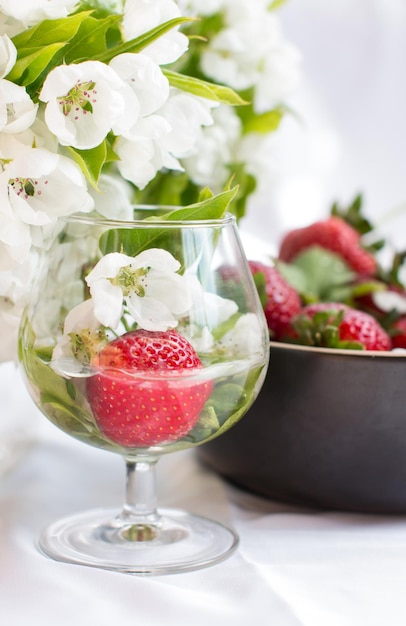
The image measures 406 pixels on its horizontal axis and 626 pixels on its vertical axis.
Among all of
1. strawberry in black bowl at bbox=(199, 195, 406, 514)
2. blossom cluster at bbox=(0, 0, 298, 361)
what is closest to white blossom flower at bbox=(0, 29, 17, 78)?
blossom cluster at bbox=(0, 0, 298, 361)

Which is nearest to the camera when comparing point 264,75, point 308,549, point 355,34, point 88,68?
point 88,68

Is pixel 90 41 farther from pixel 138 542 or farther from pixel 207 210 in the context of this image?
pixel 138 542

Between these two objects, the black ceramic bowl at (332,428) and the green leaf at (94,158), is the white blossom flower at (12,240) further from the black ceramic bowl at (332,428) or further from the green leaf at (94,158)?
the black ceramic bowl at (332,428)

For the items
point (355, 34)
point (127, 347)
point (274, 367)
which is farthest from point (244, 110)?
point (355, 34)

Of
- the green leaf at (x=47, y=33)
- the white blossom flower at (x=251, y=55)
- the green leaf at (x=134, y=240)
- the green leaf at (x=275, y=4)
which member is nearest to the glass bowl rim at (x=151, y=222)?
the green leaf at (x=134, y=240)

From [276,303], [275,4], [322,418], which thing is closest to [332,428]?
[322,418]

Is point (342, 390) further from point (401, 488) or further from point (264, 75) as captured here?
point (264, 75)
